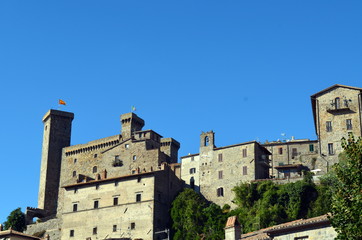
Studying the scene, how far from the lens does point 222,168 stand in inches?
3223

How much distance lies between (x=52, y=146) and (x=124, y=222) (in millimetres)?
41780

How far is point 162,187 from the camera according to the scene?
7688cm

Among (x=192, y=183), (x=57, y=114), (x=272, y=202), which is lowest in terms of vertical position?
(x=272, y=202)

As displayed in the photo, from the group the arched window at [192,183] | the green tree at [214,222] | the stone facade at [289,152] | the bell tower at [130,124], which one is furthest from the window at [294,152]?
the bell tower at [130,124]

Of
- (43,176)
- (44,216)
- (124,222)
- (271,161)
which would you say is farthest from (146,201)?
(43,176)

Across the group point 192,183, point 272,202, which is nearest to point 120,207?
point 192,183

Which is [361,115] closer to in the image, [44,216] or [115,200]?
[115,200]

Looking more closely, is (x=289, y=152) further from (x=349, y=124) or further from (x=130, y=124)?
(x=130, y=124)

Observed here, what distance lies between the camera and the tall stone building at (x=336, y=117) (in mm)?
77500

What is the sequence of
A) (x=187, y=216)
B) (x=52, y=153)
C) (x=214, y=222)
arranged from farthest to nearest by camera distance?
(x=52, y=153) → (x=187, y=216) → (x=214, y=222)

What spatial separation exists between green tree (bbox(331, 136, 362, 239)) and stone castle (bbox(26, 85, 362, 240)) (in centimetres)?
4473

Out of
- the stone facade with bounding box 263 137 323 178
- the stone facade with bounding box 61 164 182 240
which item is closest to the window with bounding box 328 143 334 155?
the stone facade with bounding box 263 137 323 178

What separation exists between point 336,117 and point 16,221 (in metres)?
46.3

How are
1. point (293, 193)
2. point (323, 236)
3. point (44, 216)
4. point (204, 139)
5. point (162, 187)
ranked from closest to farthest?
point (323, 236) → point (293, 193) → point (162, 187) → point (204, 139) → point (44, 216)
